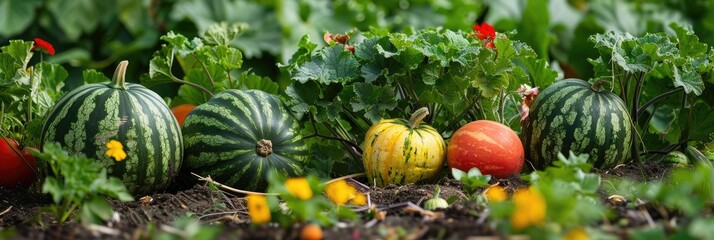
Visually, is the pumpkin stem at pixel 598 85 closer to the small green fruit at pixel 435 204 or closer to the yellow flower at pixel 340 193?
the small green fruit at pixel 435 204

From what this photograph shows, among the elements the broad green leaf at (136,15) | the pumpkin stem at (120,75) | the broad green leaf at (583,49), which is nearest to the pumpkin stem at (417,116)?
the pumpkin stem at (120,75)

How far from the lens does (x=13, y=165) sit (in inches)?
109

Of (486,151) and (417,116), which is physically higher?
(417,116)

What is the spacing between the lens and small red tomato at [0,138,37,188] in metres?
2.77

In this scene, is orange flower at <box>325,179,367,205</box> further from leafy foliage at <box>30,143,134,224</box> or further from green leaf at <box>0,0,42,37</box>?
green leaf at <box>0,0,42,37</box>

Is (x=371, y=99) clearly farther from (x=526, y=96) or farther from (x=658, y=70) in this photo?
(x=658, y=70)

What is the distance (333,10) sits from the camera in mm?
5859

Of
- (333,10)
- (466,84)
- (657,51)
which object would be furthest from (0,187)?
(333,10)

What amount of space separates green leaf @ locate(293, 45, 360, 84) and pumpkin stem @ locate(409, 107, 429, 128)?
0.74 feet

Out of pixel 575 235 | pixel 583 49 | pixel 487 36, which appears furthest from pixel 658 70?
pixel 583 49

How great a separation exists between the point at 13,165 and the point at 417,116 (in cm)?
128

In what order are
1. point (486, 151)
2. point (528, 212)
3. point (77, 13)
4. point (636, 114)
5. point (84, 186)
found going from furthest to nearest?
point (77, 13)
point (636, 114)
point (486, 151)
point (84, 186)
point (528, 212)

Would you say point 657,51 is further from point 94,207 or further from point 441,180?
point 94,207

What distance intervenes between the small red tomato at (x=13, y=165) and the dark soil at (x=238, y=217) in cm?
8
